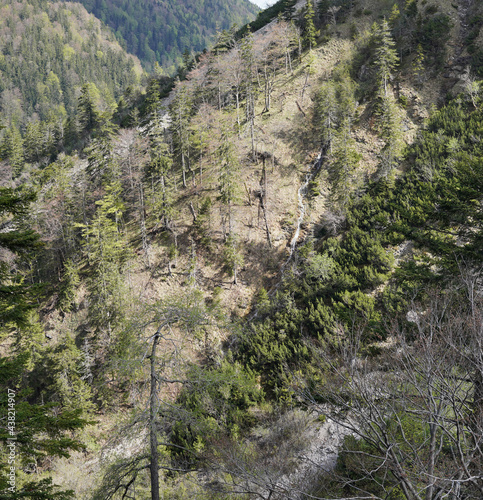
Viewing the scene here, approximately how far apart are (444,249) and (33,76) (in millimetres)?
174681

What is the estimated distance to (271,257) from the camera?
30.7 metres

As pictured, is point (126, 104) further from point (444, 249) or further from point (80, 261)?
point (444, 249)

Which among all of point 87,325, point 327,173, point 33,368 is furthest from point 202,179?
point 33,368

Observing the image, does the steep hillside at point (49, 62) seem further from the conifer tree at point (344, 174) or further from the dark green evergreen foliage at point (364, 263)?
the dark green evergreen foliage at point (364, 263)

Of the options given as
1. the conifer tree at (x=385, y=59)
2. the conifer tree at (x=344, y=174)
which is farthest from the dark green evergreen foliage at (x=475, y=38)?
the conifer tree at (x=344, y=174)

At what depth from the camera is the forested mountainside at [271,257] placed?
8.58 metres

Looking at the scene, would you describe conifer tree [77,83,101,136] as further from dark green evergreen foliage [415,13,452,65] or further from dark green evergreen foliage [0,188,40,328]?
dark green evergreen foliage [0,188,40,328]

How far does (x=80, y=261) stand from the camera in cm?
3478

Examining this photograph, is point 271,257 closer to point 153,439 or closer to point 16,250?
point 153,439

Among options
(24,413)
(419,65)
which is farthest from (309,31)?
(24,413)

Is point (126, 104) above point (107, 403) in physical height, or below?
above

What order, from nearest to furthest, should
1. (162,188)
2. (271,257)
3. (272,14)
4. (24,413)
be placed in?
(24,413) < (271,257) < (162,188) < (272,14)

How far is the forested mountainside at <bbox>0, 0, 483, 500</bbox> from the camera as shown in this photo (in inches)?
338

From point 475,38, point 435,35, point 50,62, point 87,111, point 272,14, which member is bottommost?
point 475,38
